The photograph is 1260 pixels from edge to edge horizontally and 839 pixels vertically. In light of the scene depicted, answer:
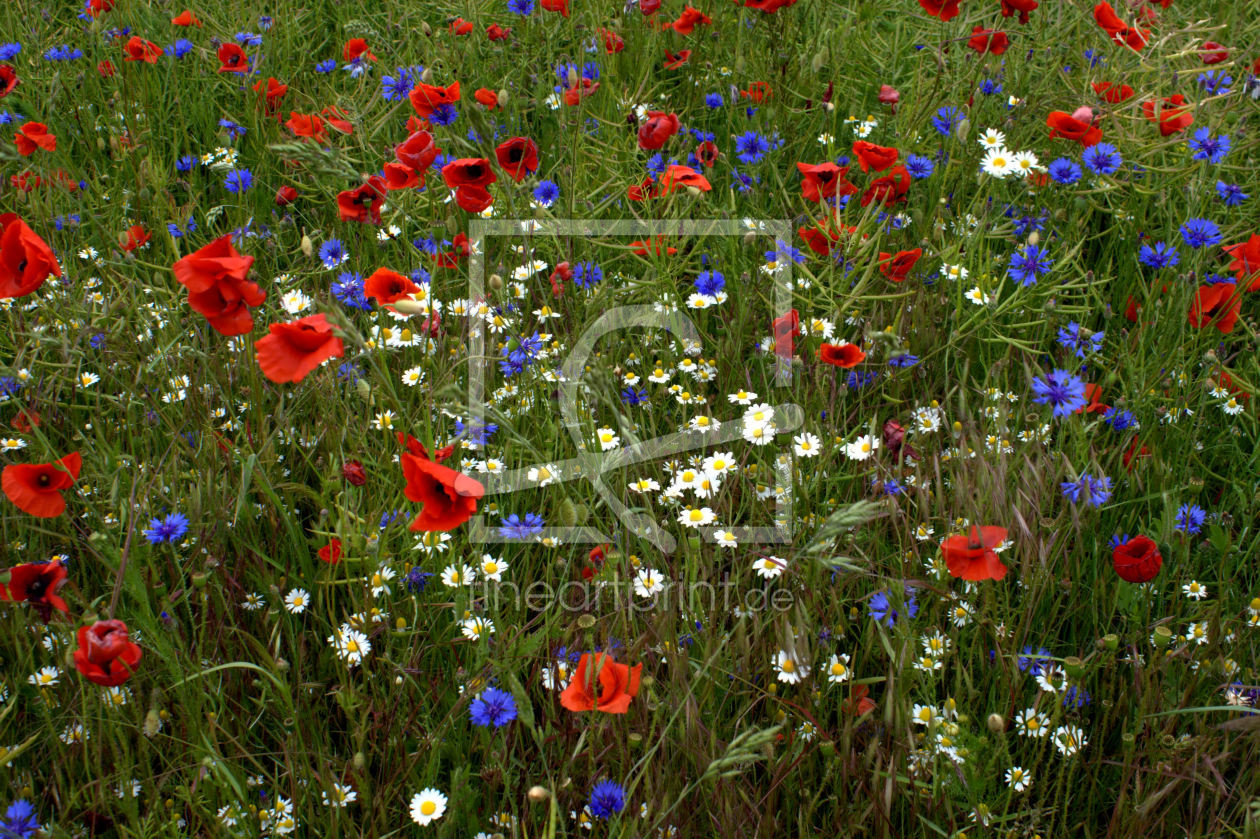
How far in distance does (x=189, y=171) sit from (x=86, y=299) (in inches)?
34.1

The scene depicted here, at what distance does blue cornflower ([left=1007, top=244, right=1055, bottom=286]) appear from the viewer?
90.5 inches

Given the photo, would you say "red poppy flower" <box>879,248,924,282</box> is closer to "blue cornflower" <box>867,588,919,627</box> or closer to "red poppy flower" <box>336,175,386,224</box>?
"blue cornflower" <box>867,588,919,627</box>

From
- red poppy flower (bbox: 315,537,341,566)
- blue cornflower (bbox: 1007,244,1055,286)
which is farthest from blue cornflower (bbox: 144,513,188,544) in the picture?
blue cornflower (bbox: 1007,244,1055,286)

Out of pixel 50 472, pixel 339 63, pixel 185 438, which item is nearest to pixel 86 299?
pixel 185 438

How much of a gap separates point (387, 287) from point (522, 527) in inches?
21.8

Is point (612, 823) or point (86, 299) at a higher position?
point (86, 299)

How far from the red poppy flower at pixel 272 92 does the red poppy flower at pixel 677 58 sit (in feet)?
4.22

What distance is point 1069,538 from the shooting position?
1.82 metres

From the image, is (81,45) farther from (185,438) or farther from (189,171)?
(185,438)

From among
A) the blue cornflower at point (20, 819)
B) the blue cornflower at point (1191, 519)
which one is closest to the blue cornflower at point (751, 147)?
the blue cornflower at point (1191, 519)

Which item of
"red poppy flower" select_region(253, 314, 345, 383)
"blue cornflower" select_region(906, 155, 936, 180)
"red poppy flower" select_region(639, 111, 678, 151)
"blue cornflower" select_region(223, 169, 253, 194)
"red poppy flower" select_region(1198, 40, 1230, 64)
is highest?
"red poppy flower" select_region(1198, 40, 1230, 64)

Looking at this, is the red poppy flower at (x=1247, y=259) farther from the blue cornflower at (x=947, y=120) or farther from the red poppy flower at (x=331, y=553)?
the red poppy flower at (x=331, y=553)

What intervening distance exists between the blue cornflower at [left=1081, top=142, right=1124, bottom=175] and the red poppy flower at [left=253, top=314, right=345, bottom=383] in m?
2.27

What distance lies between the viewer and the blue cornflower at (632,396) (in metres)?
2.18
